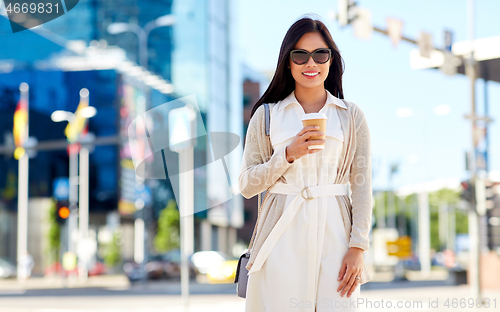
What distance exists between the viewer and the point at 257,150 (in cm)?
282

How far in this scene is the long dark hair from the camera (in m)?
2.81

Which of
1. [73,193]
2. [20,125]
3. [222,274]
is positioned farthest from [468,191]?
[73,193]

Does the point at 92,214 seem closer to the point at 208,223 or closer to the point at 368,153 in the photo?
the point at 208,223

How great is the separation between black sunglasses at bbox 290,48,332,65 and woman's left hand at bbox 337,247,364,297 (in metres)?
0.76

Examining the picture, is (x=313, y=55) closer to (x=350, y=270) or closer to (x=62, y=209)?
(x=350, y=270)

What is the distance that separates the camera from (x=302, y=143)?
2.47 meters

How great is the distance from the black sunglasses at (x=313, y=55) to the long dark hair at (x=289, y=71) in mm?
48

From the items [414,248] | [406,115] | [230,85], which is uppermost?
[230,85]

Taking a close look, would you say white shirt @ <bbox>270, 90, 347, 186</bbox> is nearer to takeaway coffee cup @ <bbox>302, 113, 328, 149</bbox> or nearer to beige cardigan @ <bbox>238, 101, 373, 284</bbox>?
beige cardigan @ <bbox>238, 101, 373, 284</bbox>

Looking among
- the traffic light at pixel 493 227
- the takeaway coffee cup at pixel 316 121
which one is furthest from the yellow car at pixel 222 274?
the takeaway coffee cup at pixel 316 121

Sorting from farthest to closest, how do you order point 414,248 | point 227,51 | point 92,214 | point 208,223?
point 414,248 < point 208,223 < point 227,51 < point 92,214

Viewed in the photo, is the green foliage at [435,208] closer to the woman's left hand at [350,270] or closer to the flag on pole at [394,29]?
the flag on pole at [394,29]

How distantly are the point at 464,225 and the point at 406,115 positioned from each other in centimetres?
7025

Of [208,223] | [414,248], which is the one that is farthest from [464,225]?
[208,223]
